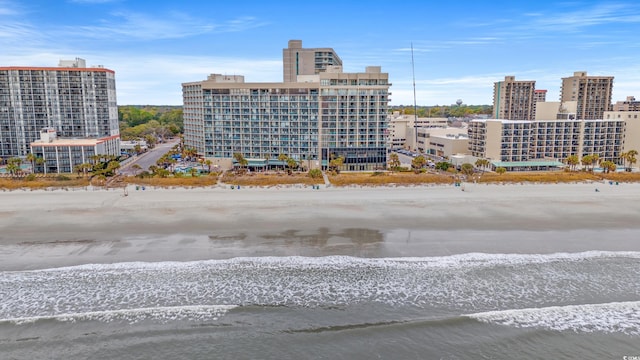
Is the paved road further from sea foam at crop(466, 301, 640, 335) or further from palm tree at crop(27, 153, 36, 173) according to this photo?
sea foam at crop(466, 301, 640, 335)

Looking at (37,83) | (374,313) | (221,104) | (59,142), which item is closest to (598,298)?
(374,313)

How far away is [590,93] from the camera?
101m

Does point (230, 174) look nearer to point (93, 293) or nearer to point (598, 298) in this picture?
point (93, 293)

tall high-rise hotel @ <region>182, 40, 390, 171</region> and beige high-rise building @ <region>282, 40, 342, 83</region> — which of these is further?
beige high-rise building @ <region>282, 40, 342, 83</region>

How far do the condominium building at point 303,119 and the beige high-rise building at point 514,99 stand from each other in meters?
60.8

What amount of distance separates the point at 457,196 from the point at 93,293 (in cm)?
3347

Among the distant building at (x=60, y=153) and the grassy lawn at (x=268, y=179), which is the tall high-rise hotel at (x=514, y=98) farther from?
the distant building at (x=60, y=153)

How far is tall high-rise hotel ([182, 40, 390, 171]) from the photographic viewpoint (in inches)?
2392

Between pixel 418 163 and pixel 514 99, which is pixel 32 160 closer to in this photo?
pixel 418 163

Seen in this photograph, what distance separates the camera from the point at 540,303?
22328 millimetres

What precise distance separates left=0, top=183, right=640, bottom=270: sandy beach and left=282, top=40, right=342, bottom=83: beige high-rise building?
38199 millimetres

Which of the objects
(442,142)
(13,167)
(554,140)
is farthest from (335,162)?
(13,167)

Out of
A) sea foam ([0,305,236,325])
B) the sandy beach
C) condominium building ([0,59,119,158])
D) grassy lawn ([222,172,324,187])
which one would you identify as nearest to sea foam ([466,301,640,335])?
the sandy beach

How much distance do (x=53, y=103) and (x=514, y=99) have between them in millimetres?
97377
